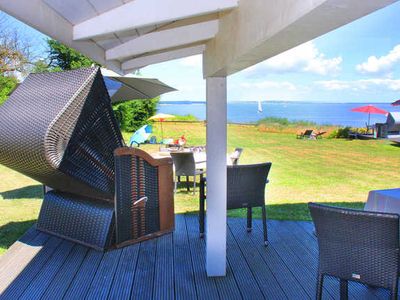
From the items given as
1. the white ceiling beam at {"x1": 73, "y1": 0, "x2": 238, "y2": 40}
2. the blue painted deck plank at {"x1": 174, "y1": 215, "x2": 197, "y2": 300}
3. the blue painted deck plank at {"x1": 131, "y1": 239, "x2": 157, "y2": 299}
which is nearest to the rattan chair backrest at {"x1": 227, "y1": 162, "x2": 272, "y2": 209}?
the blue painted deck plank at {"x1": 174, "y1": 215, "x2": 197, "y2": 300}

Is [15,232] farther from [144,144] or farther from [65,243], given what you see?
[144,144]

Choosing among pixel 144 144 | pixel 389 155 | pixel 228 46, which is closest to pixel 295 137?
pixel 389 155

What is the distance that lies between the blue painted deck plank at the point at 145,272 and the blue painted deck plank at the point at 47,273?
2.42 ft

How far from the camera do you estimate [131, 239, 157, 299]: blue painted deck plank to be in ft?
9.88

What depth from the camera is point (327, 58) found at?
22844 mm

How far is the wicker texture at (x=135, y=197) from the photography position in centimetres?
381

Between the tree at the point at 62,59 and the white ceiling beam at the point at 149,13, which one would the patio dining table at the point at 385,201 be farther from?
the tree at the point at 62,59

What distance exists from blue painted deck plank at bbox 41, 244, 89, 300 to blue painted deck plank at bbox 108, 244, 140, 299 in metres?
0.39

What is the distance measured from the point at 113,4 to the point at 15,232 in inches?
150

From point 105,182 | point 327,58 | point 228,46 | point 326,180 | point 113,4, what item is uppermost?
point 327,58

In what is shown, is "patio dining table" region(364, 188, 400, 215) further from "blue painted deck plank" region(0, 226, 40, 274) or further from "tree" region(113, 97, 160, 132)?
"tree" region(113, 97, 160, 132)

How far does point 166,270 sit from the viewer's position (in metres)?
3.42

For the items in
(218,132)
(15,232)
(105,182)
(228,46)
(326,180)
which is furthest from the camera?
(326,180)

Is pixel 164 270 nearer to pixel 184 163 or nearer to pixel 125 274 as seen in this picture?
pixel 125 274
